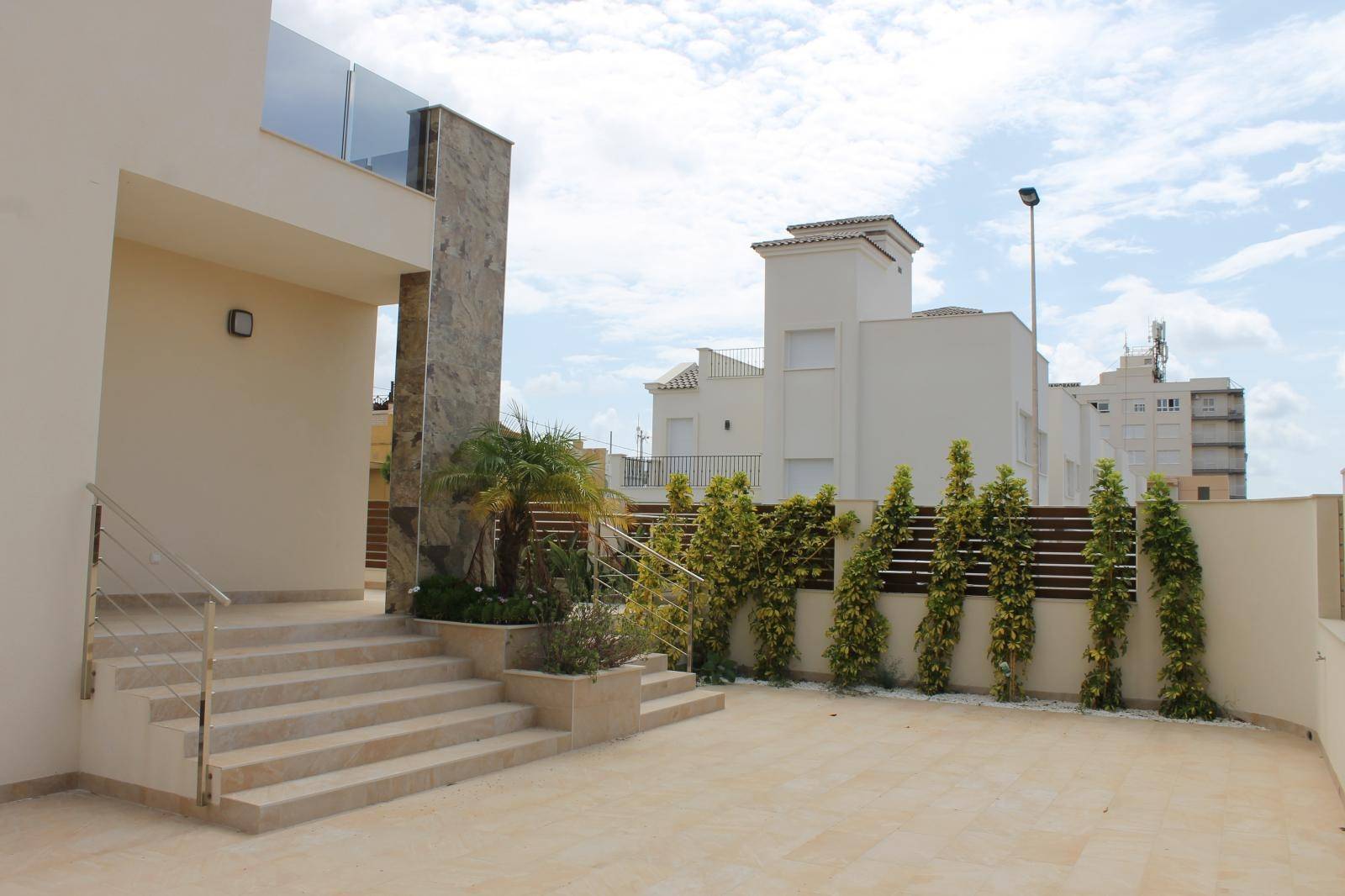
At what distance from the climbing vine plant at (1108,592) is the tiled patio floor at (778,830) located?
5.23 feet

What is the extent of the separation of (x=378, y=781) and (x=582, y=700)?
6.56 feet

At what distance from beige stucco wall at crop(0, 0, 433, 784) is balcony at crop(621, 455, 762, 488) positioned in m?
18.7

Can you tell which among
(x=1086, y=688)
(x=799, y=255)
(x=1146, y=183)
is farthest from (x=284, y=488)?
(x=799, y=255)

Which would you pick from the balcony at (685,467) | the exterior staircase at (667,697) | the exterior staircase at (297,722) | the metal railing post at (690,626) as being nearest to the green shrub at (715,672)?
the metal railing post at (690,626)

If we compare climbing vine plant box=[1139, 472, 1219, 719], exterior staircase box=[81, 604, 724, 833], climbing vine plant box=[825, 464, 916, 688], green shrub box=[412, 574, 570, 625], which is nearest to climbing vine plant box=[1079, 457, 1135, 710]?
climbing vine plant box=[1139, 472, 1219, 719]

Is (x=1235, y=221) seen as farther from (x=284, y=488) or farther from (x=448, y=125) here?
(x=284, y=488)

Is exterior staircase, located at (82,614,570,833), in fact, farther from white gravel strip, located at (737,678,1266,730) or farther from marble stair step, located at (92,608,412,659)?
white gravel strip, located at (737,678,1266,730)

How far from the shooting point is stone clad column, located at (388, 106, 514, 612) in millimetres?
8625

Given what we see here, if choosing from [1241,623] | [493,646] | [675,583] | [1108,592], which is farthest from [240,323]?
[1241,623]

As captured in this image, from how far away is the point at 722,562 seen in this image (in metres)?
11.1

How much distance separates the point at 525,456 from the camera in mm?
8492

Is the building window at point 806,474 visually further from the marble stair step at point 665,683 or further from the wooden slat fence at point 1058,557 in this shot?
the marble stair step at point 665,683

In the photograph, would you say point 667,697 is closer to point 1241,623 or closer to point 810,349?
point 1241,623

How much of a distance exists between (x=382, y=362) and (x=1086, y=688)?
8192 millimetres
